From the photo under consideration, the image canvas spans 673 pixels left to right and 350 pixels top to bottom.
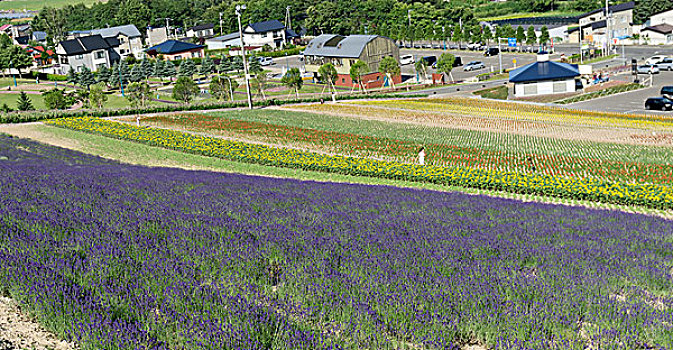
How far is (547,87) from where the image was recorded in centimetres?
6962

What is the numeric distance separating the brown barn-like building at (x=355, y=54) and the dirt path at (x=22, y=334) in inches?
3311

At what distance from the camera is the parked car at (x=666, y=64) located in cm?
7979

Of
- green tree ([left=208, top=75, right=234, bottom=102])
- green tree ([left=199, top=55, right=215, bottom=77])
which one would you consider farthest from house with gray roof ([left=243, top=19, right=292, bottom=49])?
green tree ([left=208, top=75, right=234, bottom=102])

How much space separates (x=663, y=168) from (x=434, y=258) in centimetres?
2459

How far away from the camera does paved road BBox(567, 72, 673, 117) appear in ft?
187

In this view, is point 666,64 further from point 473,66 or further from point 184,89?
point 184,89

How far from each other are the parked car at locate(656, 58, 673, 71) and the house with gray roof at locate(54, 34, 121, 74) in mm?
91186

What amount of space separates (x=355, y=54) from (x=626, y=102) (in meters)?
40.8

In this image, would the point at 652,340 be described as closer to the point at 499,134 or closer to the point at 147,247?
the point at 147,247

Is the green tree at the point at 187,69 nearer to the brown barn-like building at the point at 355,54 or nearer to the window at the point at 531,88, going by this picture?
the brown barn-like building at the point at 355,54

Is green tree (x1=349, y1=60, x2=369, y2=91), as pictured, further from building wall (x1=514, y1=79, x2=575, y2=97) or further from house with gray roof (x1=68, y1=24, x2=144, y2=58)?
house with gray roof (x1=68, y1=24, x2=144, y2=58)

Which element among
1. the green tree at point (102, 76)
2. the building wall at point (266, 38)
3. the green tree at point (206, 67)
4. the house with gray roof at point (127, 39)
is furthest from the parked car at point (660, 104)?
the house with gray roof at point (127, 39)

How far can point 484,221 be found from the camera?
1518cm

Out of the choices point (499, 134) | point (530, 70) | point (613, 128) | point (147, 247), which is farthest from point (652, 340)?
point (530, 70)
